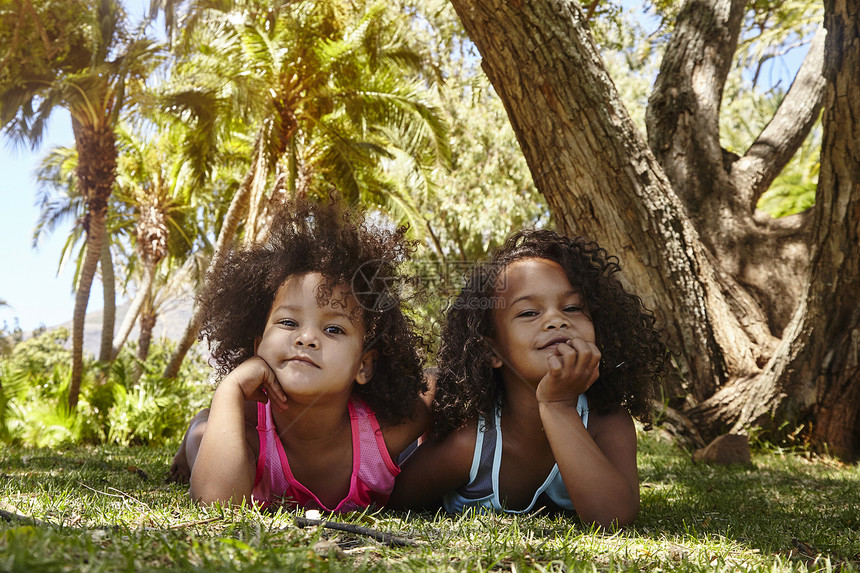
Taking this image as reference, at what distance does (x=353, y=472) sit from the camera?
280cm

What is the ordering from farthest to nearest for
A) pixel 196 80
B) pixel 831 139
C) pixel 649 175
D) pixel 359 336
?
pixel 196 80 < pixel 649 175 < pixel 831 139 < pixel 359 336

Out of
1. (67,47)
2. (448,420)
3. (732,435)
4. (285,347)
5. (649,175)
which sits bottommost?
(732,435)

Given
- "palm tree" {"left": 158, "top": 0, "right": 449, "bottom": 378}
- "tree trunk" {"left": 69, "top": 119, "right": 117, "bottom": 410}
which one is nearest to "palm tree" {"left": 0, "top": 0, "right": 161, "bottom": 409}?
"tree trunk" {"left": 69, "top": 119, "right": 117, "bottom": 410}

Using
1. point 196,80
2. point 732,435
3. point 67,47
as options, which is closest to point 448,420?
point 732,435

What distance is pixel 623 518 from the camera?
2.48 m

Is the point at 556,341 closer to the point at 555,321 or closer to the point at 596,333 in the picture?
the point at 555,321

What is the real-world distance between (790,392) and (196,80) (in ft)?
36.8

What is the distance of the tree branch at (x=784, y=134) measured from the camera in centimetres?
656

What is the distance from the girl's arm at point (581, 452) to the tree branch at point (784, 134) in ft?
15.4

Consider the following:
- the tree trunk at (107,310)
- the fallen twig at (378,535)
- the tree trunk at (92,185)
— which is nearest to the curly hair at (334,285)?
the fallen twig at (378,535)

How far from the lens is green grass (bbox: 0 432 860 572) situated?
56.8 inches

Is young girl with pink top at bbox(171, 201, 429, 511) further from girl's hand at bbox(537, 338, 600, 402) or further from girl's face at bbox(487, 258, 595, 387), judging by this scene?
girl's hand at bbox(537, 338, 600, 402)

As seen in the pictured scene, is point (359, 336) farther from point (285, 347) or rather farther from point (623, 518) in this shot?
point (623, 518)

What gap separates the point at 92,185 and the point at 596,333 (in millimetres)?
13339
